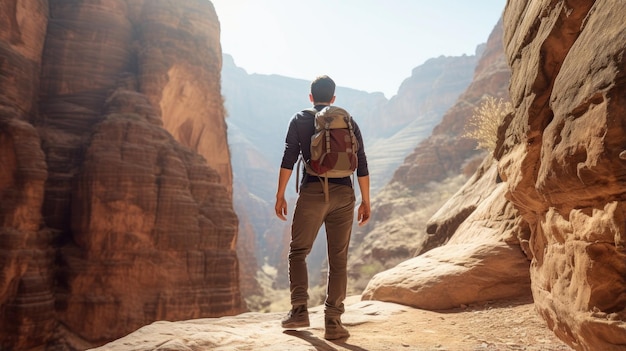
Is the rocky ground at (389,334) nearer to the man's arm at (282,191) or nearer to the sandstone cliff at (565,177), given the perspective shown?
the sandstone cliff at (565,177)

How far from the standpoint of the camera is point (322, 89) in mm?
4305

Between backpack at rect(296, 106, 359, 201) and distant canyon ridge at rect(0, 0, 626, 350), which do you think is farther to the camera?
backpack at rect(296, 106, 359, 201)

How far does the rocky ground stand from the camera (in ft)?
11.6

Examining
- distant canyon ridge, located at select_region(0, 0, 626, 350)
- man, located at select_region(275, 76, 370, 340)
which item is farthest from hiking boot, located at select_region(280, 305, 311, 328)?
distant canyon ridge, located at select_region(0, 0, 626, 350)

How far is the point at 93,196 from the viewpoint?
57.1 ft

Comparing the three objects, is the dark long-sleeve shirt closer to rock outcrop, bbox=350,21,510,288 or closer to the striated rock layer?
the striated rock layer

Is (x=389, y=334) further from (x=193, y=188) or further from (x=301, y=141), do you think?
(x=193, y=188)

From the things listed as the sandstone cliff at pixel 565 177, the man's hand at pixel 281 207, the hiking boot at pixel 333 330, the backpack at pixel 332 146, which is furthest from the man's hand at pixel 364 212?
the sandstone cliff at pixel 565 177

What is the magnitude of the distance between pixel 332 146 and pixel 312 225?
0.77m

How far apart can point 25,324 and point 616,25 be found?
18456 millimetres

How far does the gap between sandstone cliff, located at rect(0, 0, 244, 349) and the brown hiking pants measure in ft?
49.0

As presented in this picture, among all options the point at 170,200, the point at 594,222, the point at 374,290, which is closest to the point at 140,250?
the point at 170,200

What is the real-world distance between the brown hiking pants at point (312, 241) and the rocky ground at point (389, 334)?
0.36 meters

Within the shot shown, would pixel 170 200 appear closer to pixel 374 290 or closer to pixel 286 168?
pixel 374 290
